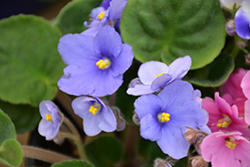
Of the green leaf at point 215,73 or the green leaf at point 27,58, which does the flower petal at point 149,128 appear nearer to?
the green leaf at point 215,73

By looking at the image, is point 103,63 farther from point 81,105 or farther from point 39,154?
point 39,154

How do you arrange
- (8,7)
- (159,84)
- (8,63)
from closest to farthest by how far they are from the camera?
(159,84) < (8,63) < (8,7)

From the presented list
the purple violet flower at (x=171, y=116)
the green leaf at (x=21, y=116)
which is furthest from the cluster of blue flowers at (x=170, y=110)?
the green leaf at (x=21, y=116)

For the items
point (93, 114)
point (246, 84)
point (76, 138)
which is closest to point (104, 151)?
point (76, 138)

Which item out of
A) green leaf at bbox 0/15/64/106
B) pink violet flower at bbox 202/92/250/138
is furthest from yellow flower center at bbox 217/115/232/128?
green leaf at bbox 0/15/64/106

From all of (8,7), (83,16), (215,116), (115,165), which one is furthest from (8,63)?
(8,7)

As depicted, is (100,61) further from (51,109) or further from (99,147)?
(99,147)

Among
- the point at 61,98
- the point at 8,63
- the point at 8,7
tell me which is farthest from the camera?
the point at 8,7
